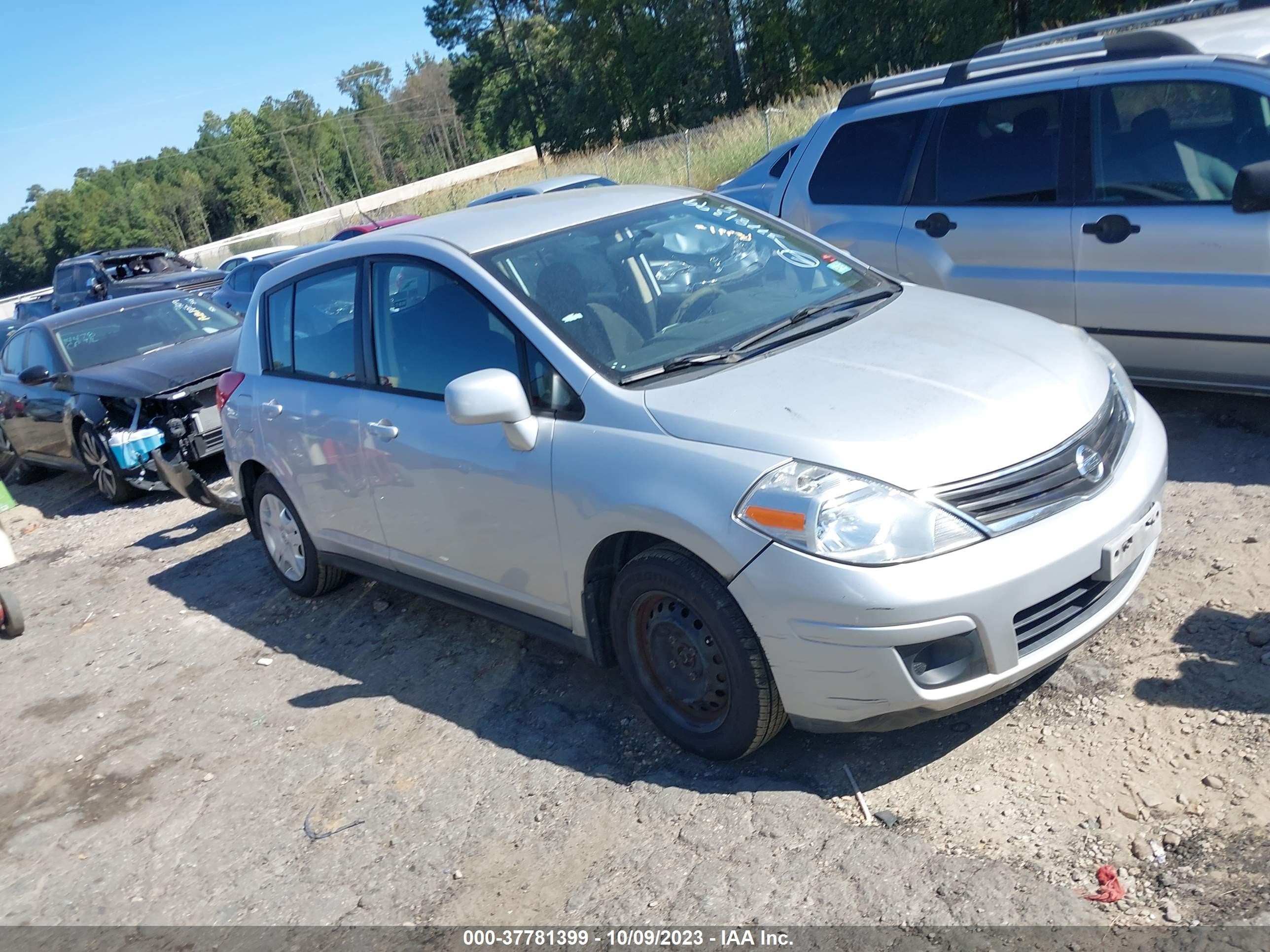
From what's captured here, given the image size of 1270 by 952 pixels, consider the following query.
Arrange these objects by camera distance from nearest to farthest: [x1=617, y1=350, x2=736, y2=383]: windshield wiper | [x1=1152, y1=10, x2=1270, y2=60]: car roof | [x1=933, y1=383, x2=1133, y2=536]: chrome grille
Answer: [x1=933, y1=383, x2=1133, y2=536]: chrome grille
[x1=617, y1=350, x2=736, y2=383]: windshield wiper
[x1=1152, y1=10, x2=1270, y2=60]: car roof

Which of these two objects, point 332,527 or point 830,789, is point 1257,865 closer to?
point 830,789

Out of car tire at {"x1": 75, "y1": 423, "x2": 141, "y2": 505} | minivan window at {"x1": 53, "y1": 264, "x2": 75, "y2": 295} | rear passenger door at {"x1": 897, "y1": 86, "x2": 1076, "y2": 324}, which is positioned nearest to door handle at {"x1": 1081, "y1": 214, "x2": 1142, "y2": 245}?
rear passenger door at {"x1": 897, "y1": 86, "x2": 1076, "y2": 324}

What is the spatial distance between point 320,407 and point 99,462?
5.52 meters

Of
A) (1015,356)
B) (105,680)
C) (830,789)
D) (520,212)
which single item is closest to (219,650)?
(105,680)

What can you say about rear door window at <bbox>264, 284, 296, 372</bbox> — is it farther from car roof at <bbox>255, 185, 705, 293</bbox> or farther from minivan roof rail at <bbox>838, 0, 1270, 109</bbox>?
minivan roof rail at <bbox>838, 0, 1270, 109</bbox>

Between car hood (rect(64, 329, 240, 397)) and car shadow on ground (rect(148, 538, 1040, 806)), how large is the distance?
2.50 meters

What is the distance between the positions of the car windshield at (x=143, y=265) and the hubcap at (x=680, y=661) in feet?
65.2

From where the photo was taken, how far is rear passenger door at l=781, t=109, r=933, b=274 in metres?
6.36

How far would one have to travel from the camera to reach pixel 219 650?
5.83 meters

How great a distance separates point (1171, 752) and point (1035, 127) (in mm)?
3625

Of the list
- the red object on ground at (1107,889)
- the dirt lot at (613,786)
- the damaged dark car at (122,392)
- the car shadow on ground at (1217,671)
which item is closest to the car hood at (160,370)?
the damaged dark car at (122,392)

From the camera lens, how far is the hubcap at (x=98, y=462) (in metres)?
9.47

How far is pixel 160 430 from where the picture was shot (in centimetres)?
900

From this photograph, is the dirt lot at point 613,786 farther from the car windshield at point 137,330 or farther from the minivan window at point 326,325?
the car windshield at point 137,330
